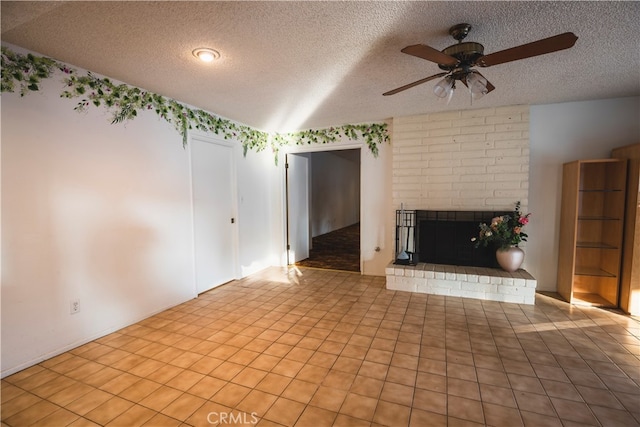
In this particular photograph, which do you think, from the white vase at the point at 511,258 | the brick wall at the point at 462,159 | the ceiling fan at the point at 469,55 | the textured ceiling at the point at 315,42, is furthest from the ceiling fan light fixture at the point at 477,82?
the white vase at the point at 511,258

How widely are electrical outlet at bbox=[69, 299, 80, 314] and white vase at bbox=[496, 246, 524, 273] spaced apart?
441cm

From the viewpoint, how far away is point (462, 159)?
391 centimetres

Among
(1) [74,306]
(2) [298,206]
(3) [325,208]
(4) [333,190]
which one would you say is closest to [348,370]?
(1) [74,306]

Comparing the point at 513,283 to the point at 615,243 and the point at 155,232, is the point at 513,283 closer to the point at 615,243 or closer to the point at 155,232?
the point at 615,243

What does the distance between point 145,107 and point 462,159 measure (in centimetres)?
381

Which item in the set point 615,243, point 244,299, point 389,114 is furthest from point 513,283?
point 244,299

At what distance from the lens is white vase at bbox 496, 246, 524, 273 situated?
3523mm

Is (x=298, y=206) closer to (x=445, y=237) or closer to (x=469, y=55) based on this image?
(x=445, y=237)

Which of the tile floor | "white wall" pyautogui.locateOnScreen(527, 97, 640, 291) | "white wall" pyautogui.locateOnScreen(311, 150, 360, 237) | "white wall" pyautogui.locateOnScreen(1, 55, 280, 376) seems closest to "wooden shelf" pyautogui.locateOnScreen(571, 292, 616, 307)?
the tile floor

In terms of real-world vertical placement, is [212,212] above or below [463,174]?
below

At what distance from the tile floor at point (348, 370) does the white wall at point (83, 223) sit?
255 mm

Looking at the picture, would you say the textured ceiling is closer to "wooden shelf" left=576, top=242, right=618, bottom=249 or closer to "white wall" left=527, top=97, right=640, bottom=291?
"white wall" left=527, top=97, right=640, bottom=291

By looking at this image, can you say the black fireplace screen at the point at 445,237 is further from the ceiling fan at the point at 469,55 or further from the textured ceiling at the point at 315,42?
the ceiling fan at the point at 469,55

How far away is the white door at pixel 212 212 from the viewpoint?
12.2 feet
